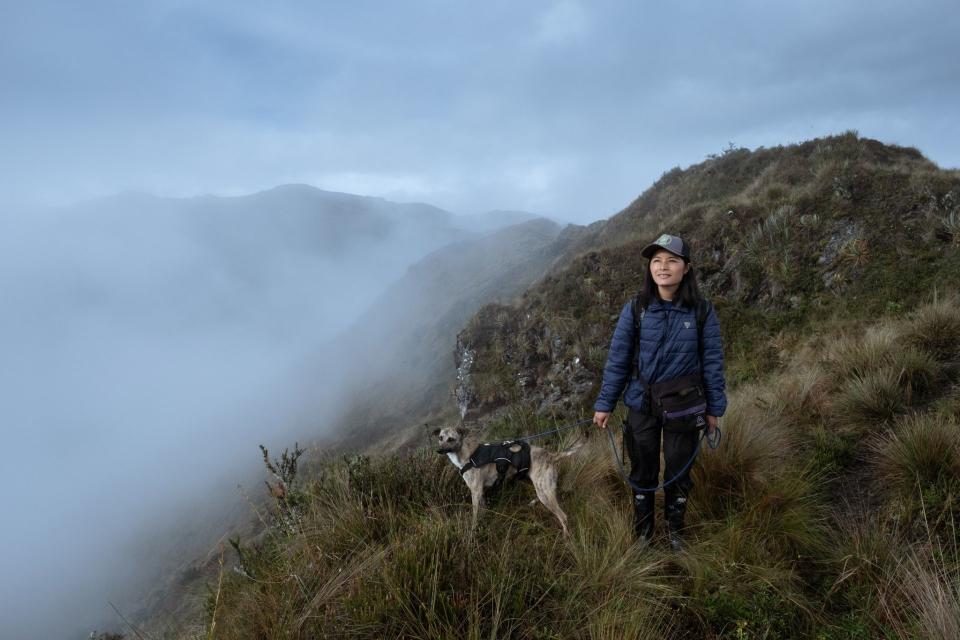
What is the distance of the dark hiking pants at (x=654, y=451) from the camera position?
325 centimetres

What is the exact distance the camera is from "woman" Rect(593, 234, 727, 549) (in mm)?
3139

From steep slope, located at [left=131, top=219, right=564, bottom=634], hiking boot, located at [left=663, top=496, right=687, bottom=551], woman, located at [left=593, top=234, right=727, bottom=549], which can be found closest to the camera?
woman, located at [left=593, top=234, right=727, bottom=549]

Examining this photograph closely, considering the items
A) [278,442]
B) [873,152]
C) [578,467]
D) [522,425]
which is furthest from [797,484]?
[278,442]

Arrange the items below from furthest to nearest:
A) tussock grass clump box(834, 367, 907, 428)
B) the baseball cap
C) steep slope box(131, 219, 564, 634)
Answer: steep slope box(131, 219, 564, 634) → tussock grass clump box(834, 367, 907, 428) → the baseball cap

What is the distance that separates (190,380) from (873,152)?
119444mm

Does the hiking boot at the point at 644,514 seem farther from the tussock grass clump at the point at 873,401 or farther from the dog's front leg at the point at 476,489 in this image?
the tussock grass clump at the point at 873,401

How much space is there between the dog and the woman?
2.16 feet

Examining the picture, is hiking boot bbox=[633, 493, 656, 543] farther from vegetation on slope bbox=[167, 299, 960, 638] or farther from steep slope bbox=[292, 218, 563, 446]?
steep slope bbox=[292, 218, 563, 446]

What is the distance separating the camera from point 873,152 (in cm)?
1566

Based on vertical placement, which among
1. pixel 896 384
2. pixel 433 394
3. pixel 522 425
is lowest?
pixel 433 394

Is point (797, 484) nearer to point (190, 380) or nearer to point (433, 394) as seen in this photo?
point (433, 394)

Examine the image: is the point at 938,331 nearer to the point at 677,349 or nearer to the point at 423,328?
the point at 677,349

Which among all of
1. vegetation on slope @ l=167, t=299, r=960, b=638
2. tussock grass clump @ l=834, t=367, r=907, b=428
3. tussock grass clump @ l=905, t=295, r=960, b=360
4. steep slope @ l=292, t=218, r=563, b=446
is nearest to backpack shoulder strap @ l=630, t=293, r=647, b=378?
vegetation on slope @ l=167, t=299, r=960, b=638

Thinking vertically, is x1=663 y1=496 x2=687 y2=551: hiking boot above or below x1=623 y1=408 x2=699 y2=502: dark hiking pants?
below
